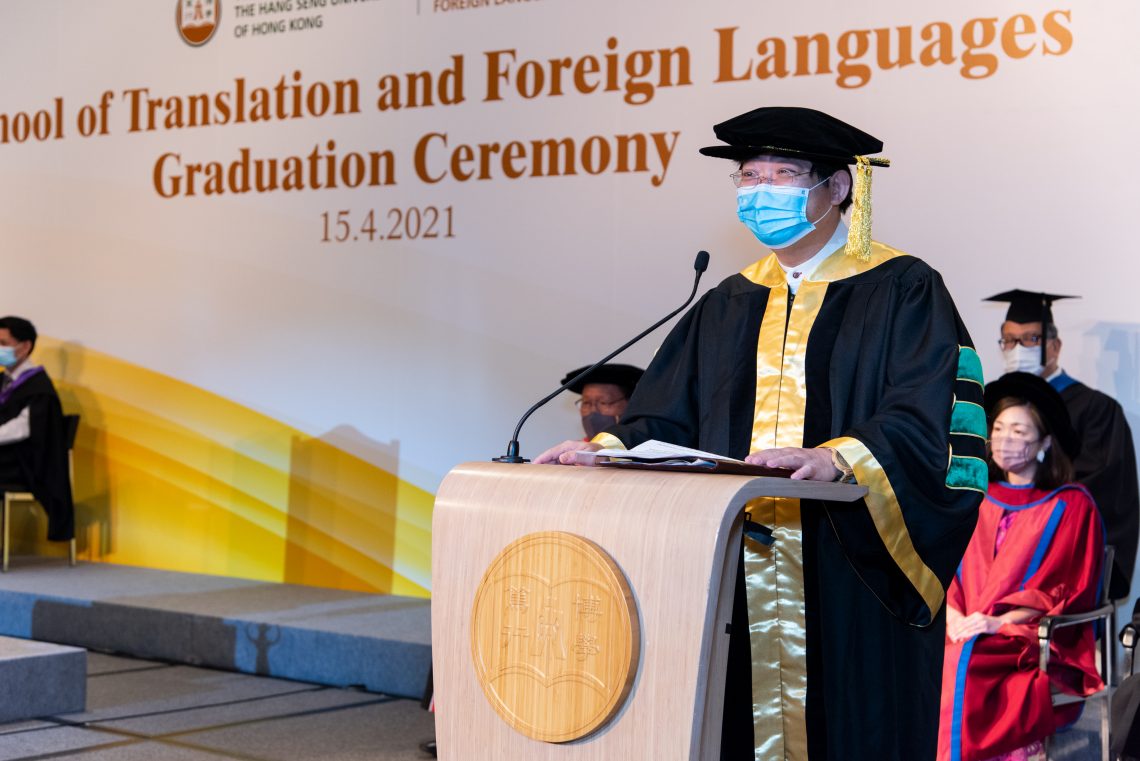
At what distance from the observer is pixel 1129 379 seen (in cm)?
467

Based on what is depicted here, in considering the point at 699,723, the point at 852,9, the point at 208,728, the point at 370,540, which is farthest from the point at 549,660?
the point at 370,540

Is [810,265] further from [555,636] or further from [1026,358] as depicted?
[1026,358]

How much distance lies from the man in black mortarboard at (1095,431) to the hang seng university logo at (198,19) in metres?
4.17

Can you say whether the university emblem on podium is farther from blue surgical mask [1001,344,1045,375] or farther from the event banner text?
the event banner text

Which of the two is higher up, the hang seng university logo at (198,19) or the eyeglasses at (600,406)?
the hang seng university logo at (198,19)

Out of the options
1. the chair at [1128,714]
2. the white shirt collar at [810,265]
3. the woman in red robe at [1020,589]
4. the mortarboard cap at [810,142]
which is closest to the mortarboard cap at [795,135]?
the mortarboard cap at [810,142]

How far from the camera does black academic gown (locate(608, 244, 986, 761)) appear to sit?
6.63 ft

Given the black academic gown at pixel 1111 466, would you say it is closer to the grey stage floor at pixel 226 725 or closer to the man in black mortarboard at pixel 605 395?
the grey stage floor at pixel 226 725

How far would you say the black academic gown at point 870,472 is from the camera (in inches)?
79.5

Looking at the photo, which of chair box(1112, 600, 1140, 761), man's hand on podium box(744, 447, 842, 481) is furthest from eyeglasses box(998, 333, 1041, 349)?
man's hand on podium box(744, 447, 842, 481)

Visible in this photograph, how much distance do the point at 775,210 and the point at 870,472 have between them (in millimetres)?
499

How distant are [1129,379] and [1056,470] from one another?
0.87 m

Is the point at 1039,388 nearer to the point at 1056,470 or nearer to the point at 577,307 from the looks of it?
the point at 1056,470

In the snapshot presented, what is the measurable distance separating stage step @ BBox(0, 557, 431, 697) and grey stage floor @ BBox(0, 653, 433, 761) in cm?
8
